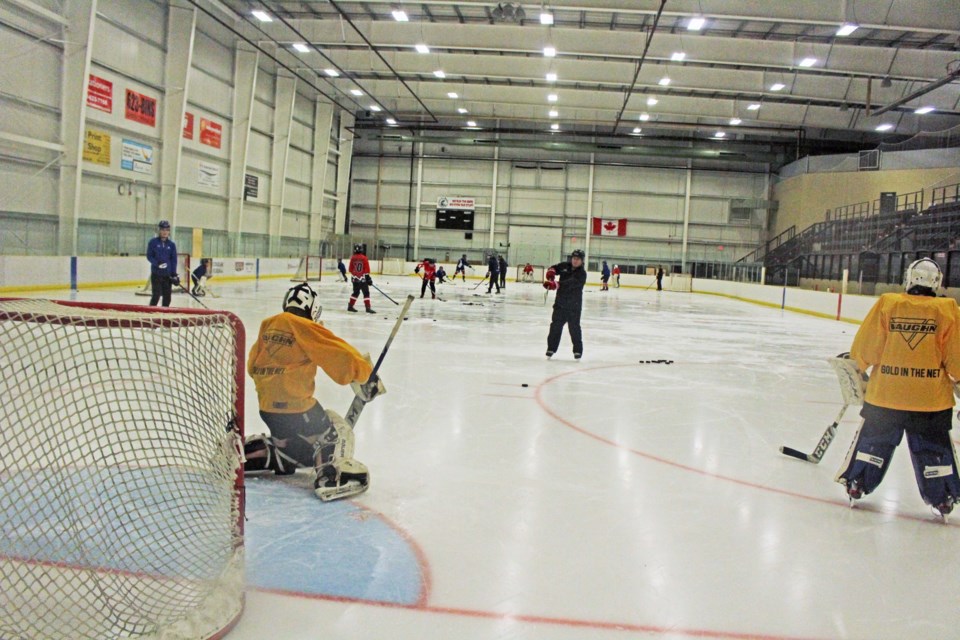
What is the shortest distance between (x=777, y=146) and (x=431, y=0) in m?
24.5

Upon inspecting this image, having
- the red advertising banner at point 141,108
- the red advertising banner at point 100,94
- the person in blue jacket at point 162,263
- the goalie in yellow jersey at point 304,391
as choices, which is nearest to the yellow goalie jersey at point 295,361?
the goalie in yellow jersey at point 304,391

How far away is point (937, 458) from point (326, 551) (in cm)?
300

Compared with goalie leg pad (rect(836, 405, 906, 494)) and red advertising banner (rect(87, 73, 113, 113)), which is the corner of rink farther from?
red advertising banner (rect(87, 73, 113, 113))

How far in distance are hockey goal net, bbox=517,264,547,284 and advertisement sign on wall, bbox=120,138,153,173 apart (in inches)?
699

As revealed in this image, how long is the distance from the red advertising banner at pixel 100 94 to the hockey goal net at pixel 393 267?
18.6 metres

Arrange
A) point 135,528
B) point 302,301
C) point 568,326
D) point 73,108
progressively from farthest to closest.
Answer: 1. point 73,108
2. point 568,326
3. point 302,301
4. point 135,528

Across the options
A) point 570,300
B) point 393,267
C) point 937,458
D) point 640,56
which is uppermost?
point 640,56

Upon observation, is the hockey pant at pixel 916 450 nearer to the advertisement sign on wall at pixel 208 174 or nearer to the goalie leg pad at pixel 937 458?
the goalie leg pad at pixel 937 458

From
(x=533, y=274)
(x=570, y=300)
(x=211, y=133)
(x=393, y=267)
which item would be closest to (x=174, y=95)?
(x=211, y=133)

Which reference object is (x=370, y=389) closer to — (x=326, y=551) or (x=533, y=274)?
(x=326, y=551)

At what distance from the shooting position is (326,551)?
2.82 metres

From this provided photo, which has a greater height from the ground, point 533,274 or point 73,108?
point 73,108

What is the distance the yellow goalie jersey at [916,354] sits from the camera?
3.46 meters

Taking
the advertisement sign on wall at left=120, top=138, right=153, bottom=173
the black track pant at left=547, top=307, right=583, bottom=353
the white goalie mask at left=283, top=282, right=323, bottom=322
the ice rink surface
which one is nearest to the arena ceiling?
the advertisement sign on wall at left=120, top=138, right=153, bottom=173
